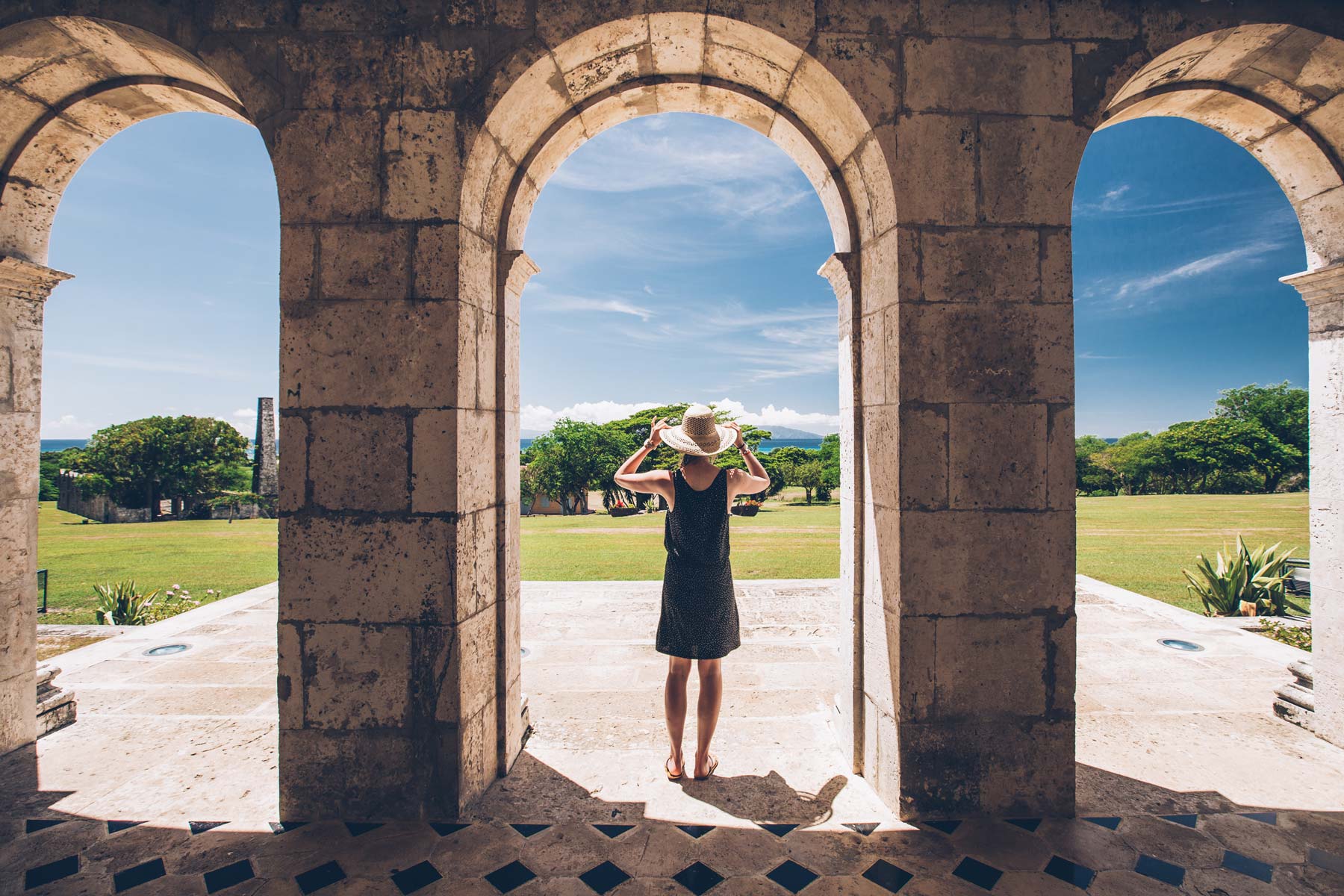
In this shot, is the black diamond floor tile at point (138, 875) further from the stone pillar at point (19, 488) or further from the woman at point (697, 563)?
the woman at point (697, 563)

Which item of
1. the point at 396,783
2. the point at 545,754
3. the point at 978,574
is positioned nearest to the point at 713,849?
the point at 545,754

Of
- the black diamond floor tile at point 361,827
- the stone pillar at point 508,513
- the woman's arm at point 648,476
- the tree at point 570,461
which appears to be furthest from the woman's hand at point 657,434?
the tree at point 570,461

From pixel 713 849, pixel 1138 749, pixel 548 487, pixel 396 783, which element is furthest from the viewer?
pixel 548 487

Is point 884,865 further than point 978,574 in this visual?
No

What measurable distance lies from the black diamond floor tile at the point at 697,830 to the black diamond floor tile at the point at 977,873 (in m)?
1.07

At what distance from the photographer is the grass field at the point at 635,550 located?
9.21 metres

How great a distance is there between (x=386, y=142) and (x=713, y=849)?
3.75 m

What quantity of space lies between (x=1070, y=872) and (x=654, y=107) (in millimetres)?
4564

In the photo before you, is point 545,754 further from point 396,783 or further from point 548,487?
point 548,487

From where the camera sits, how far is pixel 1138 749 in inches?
129

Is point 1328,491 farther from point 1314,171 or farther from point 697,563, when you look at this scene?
point 697,563

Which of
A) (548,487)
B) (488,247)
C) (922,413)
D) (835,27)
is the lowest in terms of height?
(548,487)

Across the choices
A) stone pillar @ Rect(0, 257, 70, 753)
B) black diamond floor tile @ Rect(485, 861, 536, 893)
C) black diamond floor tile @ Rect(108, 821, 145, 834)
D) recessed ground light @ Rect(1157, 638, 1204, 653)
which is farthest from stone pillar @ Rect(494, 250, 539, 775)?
recessed ground light @ Rect(1157, 638, 1204, 653)

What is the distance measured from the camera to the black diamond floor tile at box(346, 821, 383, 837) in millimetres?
2648
